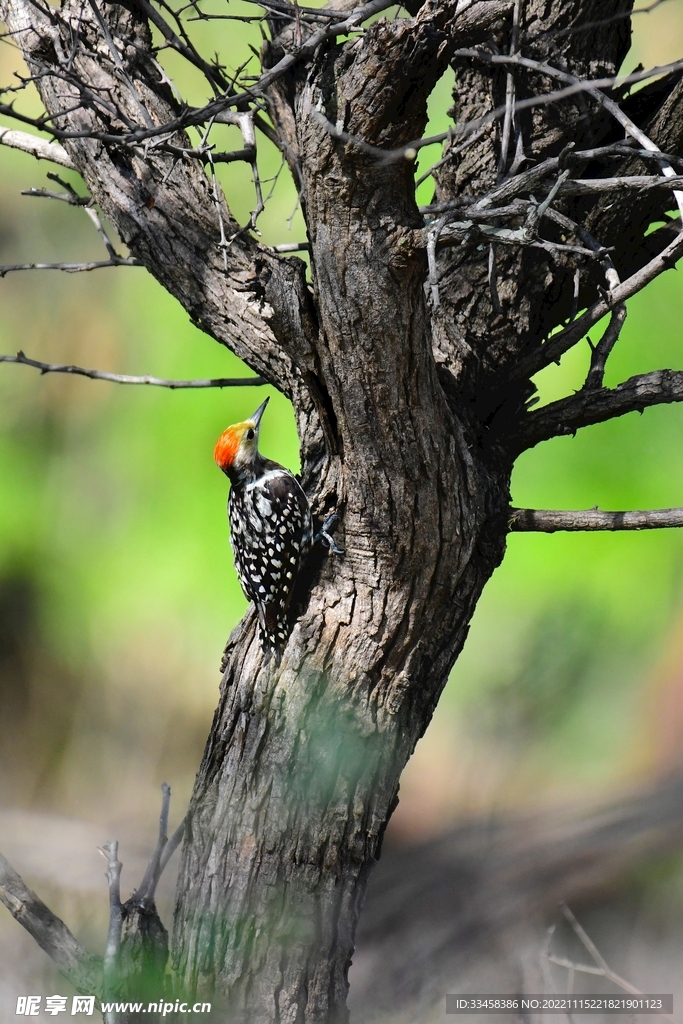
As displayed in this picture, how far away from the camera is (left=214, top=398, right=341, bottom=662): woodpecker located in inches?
84.1

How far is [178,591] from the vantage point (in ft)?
15.6

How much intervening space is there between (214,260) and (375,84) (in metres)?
0.96

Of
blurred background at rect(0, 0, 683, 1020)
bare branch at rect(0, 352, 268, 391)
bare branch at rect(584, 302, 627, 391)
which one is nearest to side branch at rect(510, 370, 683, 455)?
bare branch at rect(584, 302, 627, 391)

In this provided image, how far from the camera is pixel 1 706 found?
5391 mm

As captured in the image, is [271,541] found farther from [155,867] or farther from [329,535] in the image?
[155,867]

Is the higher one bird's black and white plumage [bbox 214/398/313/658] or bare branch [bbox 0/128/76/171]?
bare branch [bbox 0/128/76/171]

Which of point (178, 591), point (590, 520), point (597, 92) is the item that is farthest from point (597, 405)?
point (178, 591)

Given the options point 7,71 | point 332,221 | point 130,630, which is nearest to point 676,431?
point 332,221

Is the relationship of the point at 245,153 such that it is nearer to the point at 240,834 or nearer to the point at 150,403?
the point at 240,834

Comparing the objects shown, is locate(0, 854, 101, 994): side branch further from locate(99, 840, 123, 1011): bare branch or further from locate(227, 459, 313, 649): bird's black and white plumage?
locate(227, 459, 313, 649): bird's black and white plumage

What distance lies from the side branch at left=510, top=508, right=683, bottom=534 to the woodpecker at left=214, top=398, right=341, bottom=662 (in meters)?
0.54

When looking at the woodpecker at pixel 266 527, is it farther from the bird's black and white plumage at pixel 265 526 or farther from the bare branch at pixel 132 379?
the bare branch at pixel 132 379

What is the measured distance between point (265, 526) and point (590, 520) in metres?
1.05

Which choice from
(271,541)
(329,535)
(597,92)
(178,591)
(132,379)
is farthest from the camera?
(178,591)
